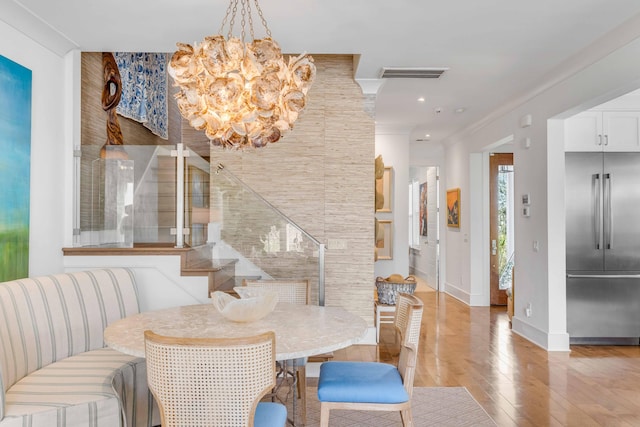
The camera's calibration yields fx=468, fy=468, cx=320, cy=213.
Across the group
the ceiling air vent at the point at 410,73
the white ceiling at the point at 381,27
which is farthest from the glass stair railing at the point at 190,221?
the ceiling air vent at the point at 410,73

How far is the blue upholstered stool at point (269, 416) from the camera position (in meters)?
1.92

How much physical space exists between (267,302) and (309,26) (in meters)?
2.19

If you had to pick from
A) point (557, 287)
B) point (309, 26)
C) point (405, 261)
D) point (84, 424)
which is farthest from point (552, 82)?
point (84, 424)

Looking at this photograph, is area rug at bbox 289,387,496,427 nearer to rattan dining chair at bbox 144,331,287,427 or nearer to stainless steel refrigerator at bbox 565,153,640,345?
rattan dining chair at bbox 144,331,287,427

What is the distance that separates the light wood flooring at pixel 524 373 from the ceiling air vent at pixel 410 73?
2.74 metres

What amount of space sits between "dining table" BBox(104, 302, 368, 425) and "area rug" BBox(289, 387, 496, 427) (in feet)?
2.65

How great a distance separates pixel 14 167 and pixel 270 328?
7.22ft

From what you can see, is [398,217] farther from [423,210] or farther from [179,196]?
[179,196]

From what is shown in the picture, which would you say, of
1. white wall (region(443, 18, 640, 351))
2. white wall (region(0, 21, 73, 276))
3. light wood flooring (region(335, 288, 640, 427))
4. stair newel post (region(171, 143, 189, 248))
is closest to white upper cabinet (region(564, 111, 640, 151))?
white wall (region(443, 18, 640, 351))

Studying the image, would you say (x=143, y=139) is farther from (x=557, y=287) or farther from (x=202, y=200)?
(x=557, y=287)

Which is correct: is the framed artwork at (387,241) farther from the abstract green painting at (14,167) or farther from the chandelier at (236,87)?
the abstract green painting at (14,167)

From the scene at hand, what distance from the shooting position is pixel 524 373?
403 cm

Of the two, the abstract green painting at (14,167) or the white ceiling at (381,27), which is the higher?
the white ceiling at (381,27)

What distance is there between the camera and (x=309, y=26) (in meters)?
3.55
